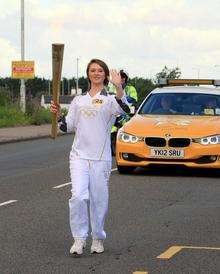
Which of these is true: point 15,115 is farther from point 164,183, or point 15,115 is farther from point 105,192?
point 105,192

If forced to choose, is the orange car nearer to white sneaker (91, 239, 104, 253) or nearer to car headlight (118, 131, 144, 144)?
car headlight (118, 131, 144, 144)

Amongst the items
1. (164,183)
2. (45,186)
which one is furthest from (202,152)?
(45,186)

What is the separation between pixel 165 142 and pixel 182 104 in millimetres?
1790

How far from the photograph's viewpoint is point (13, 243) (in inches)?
334

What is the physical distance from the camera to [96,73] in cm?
790

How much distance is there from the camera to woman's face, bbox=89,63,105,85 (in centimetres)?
788

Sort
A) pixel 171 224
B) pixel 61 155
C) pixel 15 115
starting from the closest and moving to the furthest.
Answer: pixel 171 224
pixel 61 155
pixel 15 115

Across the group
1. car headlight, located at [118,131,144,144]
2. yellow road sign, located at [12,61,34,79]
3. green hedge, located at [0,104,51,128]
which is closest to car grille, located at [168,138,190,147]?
car headlight, located at [118,131,144,144]

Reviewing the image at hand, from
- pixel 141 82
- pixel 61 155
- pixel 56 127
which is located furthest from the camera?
pixel 141 82

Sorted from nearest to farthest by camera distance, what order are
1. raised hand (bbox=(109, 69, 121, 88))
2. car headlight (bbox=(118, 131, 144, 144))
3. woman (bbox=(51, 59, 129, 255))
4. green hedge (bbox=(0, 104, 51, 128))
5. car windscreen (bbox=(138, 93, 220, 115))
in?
raised hand (bbox=(109, 69, 121, 88)) → woman (bbox=(51, 59, 129, 255)) → car headlight (bbox=(118, 131, 144, 144)) → car windscreen (bbox=(138, 93, 220, 115)) → green hedge (bbox=(0, 104, 51, 128))

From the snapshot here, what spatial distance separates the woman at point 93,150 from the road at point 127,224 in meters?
0.30

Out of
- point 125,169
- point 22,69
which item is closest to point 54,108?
point 125,169

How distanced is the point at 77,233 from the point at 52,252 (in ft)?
1.36

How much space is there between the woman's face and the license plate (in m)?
6.37
